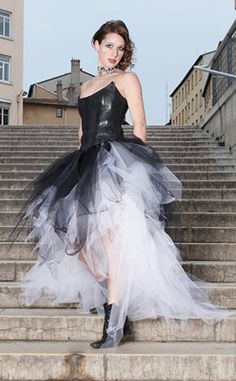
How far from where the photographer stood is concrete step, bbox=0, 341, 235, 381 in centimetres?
349

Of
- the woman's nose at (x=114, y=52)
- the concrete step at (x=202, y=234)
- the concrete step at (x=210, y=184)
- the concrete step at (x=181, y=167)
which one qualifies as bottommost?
the concrete step at (x=202, y=234)

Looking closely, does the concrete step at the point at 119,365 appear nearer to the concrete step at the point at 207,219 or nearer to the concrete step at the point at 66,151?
the concrete step at the point at 207,219

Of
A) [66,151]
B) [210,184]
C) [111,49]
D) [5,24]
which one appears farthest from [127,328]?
[5,24]

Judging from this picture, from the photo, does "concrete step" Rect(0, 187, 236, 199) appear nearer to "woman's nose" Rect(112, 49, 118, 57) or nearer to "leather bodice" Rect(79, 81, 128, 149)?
"leather bodice" Rect(79, 81, 128, 149)

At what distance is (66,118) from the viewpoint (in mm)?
42062

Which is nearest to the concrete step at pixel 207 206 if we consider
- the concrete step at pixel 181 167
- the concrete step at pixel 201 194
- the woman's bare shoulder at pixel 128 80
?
→ the concrete step at pixel 201 194

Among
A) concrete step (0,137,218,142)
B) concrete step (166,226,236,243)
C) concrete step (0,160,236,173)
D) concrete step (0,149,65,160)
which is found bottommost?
concrete step (166,226,236,243)

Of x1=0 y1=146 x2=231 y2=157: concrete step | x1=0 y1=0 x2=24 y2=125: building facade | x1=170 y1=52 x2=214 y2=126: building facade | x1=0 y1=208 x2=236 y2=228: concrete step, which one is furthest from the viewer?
x1=170 y1=52 x2=214 y2=126: building facade

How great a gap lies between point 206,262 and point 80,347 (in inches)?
64.9

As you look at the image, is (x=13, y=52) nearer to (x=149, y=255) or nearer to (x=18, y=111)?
(x=18, y=111)

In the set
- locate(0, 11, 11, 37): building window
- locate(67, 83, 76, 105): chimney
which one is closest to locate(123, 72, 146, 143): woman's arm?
locate(0, 11, 11, 37): building window

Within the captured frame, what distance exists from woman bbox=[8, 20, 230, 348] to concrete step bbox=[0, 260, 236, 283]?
0.73 metres

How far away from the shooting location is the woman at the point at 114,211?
3.57 metres

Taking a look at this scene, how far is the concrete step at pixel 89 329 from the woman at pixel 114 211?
3.7 inches
